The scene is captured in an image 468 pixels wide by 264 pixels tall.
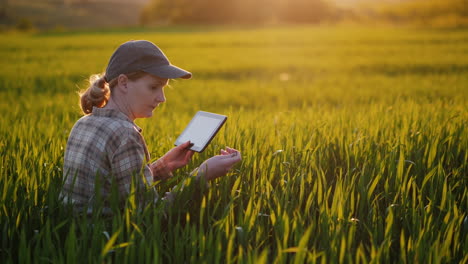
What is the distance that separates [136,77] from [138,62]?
0.08 m

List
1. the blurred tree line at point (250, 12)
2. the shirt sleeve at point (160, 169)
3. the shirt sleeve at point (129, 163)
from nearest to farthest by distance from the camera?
the shirt sleeve at point (129, 163) → the shirt sleeve at point (160, 169) → the blurred tree line at point (250, 12)

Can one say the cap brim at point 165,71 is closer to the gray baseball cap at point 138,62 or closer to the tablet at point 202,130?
the gray baseball cap at point 138,62

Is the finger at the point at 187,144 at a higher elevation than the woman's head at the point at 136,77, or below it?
below

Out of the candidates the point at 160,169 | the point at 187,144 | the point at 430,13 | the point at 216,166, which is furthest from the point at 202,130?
the point at 430,13

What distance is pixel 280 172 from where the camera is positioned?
8.87 ft

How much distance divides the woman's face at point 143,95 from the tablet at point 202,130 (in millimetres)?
243

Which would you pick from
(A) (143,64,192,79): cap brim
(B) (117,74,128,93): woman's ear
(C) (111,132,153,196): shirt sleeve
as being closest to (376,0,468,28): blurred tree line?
(A) (143,64,192,79): cap brim

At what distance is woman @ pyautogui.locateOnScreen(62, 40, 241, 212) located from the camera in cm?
197

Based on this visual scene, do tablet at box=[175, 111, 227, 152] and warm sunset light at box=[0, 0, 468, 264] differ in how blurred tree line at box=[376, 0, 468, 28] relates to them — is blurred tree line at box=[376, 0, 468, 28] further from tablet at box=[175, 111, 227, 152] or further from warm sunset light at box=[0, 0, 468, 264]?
tablet at box=[175, 111, 227, 152]

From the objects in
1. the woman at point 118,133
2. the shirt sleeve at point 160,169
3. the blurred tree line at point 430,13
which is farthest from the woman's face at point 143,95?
the blurred tree line at point 430,13

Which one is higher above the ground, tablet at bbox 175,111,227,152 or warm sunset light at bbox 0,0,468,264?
tablet at bbox 175,111,227,152

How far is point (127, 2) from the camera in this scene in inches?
4151

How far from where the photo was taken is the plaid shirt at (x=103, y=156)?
77.2 inches

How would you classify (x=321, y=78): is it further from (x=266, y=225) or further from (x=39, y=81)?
(x=266, y=225)
